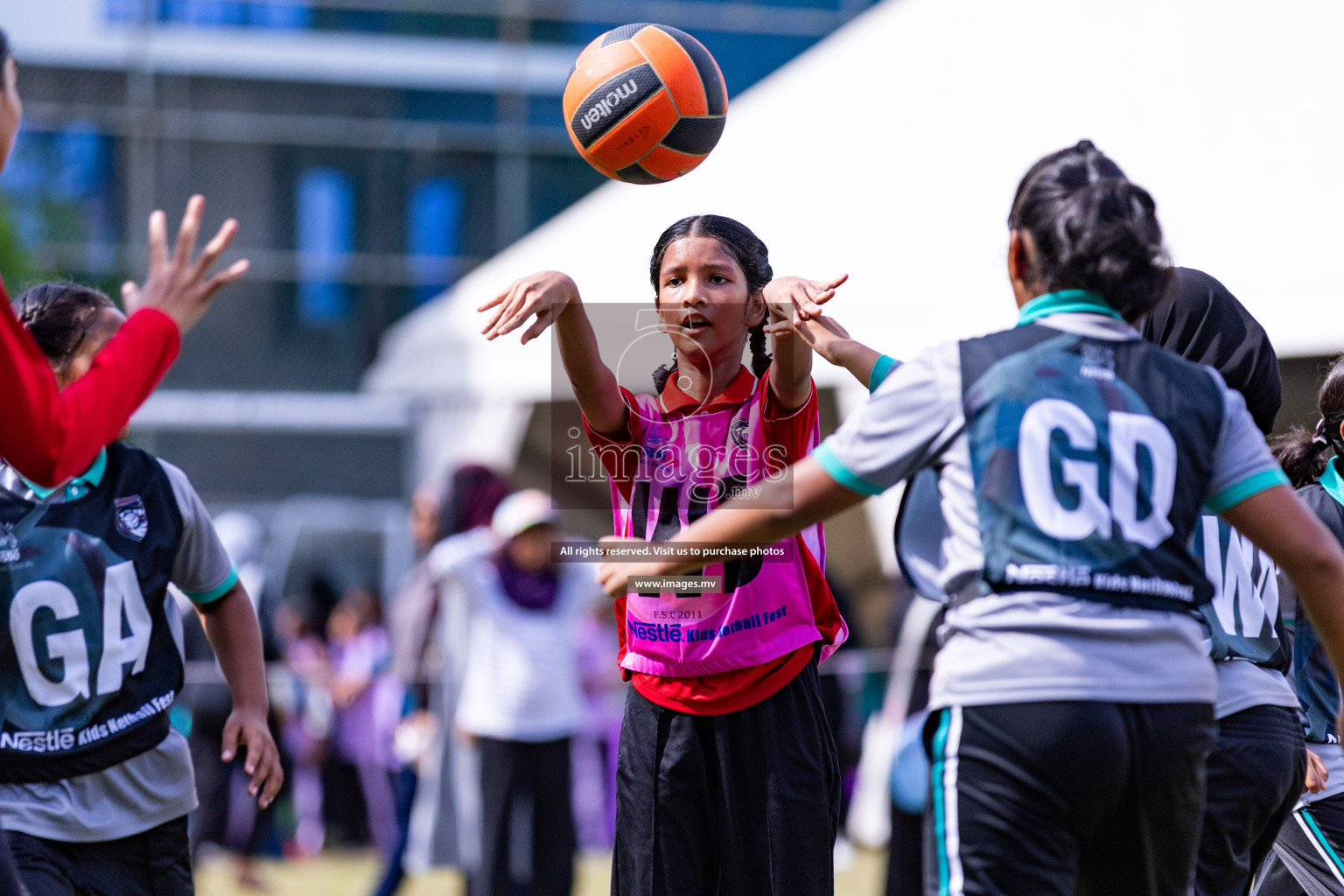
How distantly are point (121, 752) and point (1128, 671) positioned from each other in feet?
6.57

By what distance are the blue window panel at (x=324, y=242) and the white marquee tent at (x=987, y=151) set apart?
824 centimetres

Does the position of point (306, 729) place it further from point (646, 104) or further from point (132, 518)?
point (646, 104)

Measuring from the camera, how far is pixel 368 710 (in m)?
10.2

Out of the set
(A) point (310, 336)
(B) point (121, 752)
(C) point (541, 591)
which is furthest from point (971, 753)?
(A) point (310, 336)

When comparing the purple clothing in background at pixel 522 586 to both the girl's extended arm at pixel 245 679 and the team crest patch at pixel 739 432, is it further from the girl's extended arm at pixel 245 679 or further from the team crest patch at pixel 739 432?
the team crest patch at pixel 739 432

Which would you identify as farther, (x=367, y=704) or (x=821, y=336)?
(x=367, y=704)

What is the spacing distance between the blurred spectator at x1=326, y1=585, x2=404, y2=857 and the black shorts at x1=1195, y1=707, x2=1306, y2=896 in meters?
6.58

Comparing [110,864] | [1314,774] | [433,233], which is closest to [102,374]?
[110,864]

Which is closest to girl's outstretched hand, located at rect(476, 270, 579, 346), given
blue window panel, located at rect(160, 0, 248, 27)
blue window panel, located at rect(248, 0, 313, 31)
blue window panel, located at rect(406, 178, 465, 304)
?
blue window panel, located at rect(406, 178, 465, 304)

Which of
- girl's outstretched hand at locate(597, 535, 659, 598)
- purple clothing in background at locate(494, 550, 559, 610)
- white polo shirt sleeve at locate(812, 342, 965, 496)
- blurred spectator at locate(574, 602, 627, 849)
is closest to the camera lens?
white polo shirt sleeve at locate(812, 342, 965, 496)

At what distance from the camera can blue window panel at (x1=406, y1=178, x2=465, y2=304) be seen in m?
17.7

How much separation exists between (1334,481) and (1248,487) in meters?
1.50

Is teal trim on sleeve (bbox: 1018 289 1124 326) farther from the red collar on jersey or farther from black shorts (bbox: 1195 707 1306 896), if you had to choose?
black shorts (bbox: 1195 707 1306 896)

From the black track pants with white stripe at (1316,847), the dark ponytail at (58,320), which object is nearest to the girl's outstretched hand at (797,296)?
the dark ponytail at (58,320)
